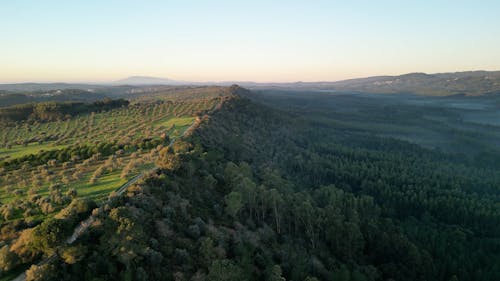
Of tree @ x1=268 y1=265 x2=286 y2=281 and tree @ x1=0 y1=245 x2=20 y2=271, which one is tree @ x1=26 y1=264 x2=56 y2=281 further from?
tree @ x1=268 y1=265 x2=286 y2=281

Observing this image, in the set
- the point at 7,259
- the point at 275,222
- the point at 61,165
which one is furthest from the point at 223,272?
the point at 61,165

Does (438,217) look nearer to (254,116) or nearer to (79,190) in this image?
(254,116)


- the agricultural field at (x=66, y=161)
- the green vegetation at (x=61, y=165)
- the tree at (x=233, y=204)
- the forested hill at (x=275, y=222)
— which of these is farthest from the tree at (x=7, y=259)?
the tree at (x=233, y=204)

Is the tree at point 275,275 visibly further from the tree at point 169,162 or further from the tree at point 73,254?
the tree at point 169,162

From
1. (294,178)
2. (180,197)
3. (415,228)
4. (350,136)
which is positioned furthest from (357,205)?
(350,136)

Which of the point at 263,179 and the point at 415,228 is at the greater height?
the point at 263,179

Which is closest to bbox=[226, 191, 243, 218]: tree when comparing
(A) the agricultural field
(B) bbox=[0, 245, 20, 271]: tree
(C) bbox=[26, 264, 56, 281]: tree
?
(A) the agricultural field
